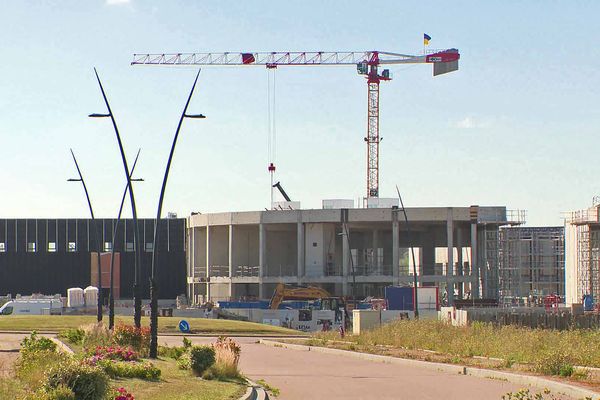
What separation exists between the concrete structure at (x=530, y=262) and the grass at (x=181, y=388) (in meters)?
80.8

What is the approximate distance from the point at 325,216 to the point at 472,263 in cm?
1541

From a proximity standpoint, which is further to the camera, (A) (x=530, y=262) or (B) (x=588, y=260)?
(A) (x=530, y=262)

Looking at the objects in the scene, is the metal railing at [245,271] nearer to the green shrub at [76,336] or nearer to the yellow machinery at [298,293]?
the yellow machinery at [298,293]

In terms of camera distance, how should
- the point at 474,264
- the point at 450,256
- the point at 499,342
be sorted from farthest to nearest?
the point at 474,264 → the point at 450,256 → the point at 499,342

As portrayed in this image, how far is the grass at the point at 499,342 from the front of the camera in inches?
1216

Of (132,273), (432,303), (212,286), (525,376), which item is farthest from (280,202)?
(525,376)

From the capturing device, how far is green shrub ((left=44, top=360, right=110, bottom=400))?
1731 cm

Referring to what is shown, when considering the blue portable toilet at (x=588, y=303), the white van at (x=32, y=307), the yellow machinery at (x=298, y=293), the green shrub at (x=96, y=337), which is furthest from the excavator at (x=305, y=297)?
the green shrub at (x=96, y=337)

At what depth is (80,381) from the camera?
17391mm

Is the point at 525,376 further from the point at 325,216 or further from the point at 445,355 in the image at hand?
the point at 325,216

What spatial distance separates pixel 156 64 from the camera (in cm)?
15888

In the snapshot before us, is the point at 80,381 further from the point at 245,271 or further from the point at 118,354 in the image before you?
the point at 245,271

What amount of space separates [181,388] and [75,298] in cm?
8363

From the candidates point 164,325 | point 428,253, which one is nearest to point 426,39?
point 428,253
